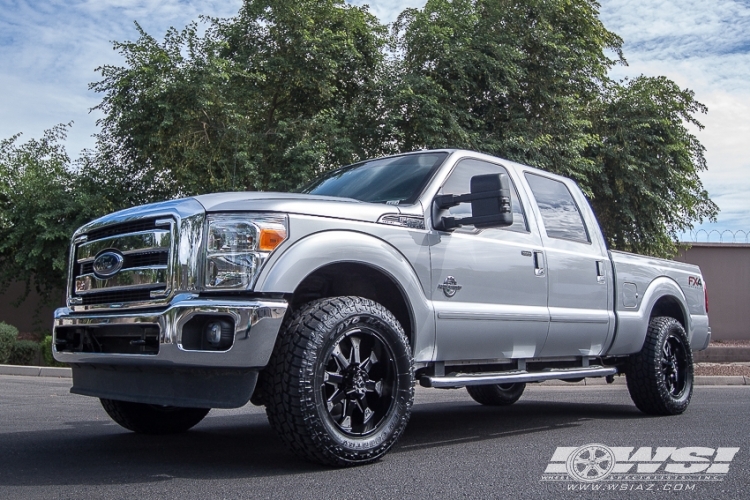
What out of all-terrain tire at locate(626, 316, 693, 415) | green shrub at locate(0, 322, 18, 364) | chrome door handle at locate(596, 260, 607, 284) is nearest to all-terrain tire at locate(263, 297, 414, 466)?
chrome door handle at locate(596, 260, 607, 284)

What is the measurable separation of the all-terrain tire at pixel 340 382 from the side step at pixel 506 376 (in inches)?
15.7

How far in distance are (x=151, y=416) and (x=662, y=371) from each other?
440 cm

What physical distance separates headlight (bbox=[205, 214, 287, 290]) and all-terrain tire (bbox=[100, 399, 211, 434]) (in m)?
1.67

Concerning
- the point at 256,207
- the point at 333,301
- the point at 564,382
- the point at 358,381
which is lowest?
the point at 564,382

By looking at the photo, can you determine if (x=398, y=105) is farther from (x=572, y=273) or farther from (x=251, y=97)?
(x=572, y=273)

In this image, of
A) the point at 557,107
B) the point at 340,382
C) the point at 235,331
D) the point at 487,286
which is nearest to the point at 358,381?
the point at 340,382

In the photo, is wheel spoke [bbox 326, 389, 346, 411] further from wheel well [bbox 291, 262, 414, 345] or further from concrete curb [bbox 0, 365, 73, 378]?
concrete curb [bbox 0, 365, 73, 378]

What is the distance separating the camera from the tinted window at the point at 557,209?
639 cm

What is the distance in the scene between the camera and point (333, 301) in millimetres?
4375

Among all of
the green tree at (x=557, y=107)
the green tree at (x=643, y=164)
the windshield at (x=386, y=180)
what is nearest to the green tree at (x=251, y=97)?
the green tree at (x=557, y=107)

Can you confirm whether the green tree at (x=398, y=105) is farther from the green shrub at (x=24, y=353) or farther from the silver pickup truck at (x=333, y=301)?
the silver pickup truck at (x=333, y=301)

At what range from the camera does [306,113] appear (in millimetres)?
20359

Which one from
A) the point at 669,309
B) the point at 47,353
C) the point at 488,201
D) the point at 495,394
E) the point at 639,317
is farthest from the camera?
the point at 47,353

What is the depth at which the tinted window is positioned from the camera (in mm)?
6391
